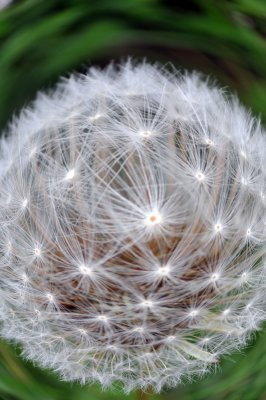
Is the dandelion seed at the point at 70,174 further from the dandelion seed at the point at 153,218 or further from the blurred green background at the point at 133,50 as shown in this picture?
the blurred green background at the point at 133,50

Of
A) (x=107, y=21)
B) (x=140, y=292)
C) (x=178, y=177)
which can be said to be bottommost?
(x=140, y=292)

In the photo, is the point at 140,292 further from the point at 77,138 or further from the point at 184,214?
the point at 77,138

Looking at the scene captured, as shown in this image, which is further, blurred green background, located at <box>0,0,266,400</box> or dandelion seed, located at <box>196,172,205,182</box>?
blurred green background, located at <box>0,0,266,400</box>

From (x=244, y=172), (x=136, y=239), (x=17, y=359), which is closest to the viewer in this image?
(x=136, y=239)

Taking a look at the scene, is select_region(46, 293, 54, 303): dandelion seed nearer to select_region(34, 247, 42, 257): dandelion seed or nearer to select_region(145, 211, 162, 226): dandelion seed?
select_region(34, 247, 42, 257): dandelion seed

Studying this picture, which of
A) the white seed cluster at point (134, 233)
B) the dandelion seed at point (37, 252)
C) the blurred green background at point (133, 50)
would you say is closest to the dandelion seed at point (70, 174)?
the white seed cluster at point (134, 233)

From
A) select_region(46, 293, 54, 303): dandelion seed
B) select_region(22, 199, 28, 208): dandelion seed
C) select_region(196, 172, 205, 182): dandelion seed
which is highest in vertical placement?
select_region(196, 172, 205, 182): dandelion seed

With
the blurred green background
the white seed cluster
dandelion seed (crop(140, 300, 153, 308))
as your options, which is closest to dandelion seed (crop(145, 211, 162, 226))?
the white seed cluster

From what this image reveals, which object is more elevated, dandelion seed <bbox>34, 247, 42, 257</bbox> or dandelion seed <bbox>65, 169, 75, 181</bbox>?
dandelion seed <bbox>65, 169, 75, 181</bbox>

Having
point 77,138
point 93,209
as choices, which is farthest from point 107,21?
point 93,209
